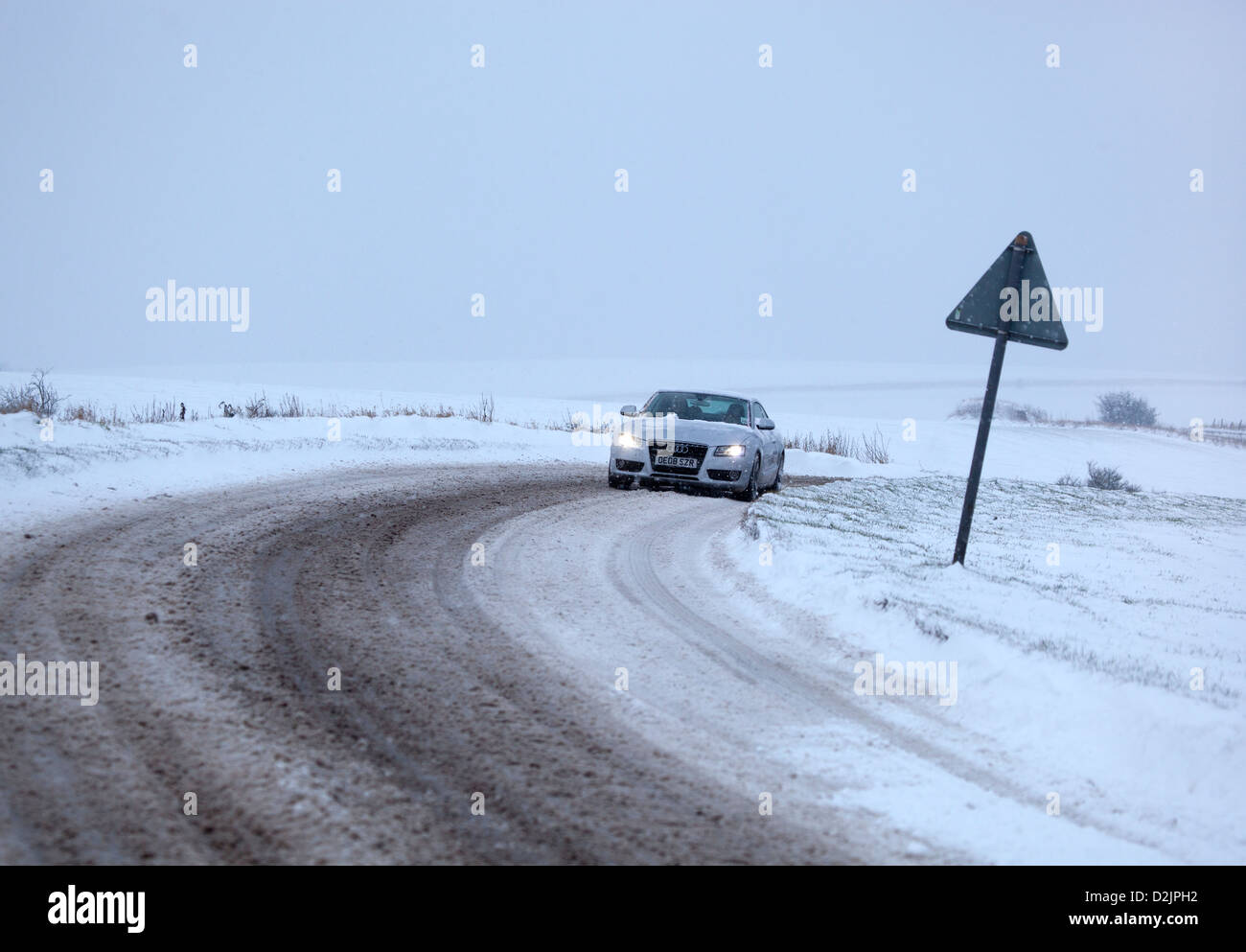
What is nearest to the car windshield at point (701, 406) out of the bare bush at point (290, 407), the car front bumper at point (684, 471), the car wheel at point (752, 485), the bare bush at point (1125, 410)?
the car wheel at point (752, 485)

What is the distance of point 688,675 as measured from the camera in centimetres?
502

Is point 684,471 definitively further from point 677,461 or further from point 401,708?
point 401,708

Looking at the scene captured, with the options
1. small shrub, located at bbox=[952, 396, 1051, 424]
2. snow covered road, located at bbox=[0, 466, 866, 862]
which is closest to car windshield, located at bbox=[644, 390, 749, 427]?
snow covered road, located at bbox=[0, 466, 866, 862]

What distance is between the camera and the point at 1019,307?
24.1 feet

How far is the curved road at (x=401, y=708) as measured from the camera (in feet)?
10.2

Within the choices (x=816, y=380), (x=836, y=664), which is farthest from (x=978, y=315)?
(x=816, y=380)

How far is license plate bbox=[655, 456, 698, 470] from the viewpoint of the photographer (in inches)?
508

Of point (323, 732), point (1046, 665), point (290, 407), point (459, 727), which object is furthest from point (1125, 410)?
point (323, 732)

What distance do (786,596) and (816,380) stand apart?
107 metres

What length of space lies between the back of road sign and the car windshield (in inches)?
251

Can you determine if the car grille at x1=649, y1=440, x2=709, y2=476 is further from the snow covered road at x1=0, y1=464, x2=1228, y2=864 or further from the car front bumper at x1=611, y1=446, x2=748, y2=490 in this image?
the snow covered road at x1=0, y1=464, x2=1228, y2=864

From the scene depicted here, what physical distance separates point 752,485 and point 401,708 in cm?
952
